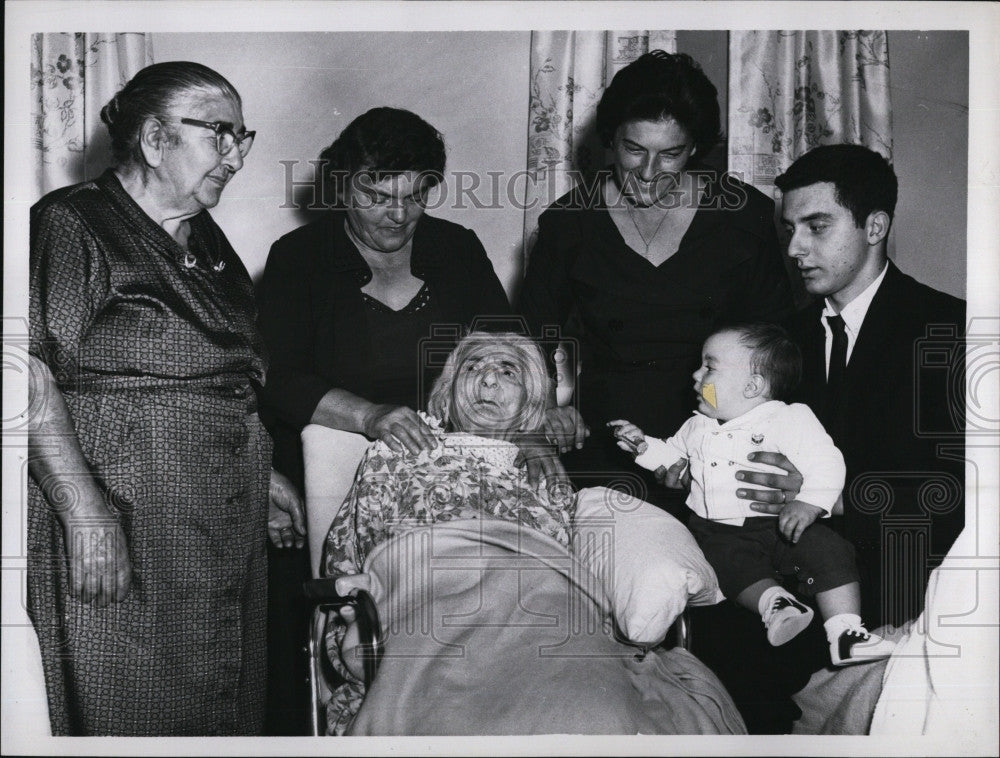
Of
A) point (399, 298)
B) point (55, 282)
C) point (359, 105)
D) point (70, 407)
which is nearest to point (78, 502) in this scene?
point (70, 407)

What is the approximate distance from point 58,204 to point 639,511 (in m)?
1.39

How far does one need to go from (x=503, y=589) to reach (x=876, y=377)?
3.04ft

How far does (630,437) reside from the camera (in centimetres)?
232

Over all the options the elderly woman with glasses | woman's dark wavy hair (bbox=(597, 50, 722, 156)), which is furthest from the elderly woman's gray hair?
woman's dark wavy hair (bbox=(597, 50, 722, 156))

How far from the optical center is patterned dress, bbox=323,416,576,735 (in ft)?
7.18

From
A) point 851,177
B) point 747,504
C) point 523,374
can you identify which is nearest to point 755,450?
point 747,504

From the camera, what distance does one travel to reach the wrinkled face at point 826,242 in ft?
7.61

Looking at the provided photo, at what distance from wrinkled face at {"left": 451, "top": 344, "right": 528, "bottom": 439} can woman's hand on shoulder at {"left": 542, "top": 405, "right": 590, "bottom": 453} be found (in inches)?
2.7

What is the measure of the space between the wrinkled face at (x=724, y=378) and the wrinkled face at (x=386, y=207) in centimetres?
70

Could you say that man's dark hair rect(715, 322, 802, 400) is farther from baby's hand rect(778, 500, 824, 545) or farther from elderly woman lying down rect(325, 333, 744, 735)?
elderly woman lying down rect(325, 333, 744, 735)

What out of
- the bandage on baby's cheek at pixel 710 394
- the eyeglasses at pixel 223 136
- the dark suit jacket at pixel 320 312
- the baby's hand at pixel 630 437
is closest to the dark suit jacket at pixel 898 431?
the bandage on baby's cheek at pixel 710 394

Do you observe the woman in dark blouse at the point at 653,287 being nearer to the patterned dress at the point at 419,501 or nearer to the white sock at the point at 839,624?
the patterned dress at the point at 419,501

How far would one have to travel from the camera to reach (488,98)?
2514 mm

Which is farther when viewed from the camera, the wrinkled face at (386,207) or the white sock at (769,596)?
the wrinkled face at (386,207)
